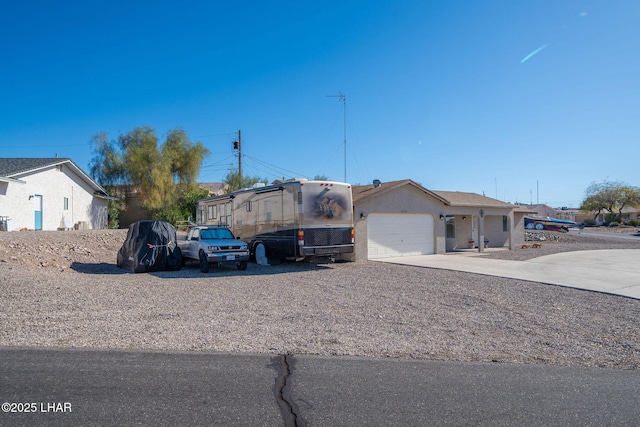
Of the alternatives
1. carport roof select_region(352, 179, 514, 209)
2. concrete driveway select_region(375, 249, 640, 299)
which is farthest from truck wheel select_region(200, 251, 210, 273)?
concrete driveway select_region(375, 249, 640, 299)

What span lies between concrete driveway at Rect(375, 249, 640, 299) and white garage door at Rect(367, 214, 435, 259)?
67 centimetres

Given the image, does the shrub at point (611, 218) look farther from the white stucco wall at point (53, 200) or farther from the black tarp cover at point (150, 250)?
the black tarp cover at point (150, 250)

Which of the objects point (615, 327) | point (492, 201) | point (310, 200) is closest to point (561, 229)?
point (492, 201)

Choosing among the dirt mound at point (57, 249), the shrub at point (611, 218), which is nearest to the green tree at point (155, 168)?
the dirt mound at point (57, 249)

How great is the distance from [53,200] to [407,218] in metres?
21.2

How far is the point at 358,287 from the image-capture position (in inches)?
482

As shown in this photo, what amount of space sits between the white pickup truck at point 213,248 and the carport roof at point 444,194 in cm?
585

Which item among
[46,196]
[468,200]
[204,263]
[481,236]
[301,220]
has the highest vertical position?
[46,196]

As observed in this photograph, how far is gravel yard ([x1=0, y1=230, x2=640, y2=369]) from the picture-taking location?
6527mm

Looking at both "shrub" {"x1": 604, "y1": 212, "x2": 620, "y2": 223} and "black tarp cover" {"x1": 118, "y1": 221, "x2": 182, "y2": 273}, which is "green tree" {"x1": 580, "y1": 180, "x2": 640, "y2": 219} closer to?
"shrub" {"x1": 604, "y1": 212, "x2": 620, "y2": 223}

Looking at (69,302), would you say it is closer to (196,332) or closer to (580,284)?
(196,332)

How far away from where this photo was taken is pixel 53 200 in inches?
1059

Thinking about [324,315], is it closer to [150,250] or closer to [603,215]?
[150,250]

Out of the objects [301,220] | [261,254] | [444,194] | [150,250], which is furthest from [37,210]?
[444,194]
